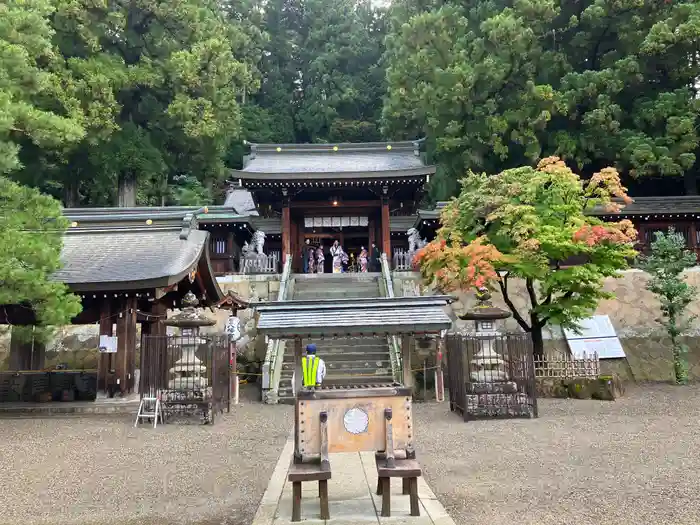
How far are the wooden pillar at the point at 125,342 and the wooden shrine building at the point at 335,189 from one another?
8765 millimetres

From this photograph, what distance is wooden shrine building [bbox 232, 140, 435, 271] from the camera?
2122 centimetres

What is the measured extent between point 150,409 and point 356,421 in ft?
24.3

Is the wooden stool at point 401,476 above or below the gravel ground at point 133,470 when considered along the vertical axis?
above

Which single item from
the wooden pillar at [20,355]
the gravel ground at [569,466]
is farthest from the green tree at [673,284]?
the wooden pillar at [20,355]

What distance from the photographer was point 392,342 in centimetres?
1577

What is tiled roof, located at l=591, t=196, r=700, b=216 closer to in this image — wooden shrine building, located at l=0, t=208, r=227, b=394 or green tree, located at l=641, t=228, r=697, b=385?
green tree, located at l=641, t=228, r=697, b=385

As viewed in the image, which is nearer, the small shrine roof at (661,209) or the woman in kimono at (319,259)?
the small shrine roof at (661,209)

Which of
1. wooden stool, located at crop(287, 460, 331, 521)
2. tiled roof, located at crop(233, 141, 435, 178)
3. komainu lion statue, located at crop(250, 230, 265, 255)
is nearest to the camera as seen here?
wooden stool, located at crop(287, 460, 331, 521)

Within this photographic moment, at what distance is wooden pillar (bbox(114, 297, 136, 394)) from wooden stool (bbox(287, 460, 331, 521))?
940cm

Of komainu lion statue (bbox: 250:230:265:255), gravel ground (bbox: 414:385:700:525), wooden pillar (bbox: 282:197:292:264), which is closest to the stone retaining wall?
wooden pillar (bbox: 282:197:292:264)

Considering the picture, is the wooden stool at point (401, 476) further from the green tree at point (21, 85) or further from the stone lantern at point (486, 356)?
the green tree at point (21, 85)

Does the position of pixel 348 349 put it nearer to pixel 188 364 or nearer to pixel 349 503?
pixel 188 364

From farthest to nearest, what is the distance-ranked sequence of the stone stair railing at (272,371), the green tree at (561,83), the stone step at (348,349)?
the green tree at (561,83)
the stone step at (348,349)
the stone stair railing at (272,371)

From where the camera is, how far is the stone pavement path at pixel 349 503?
4809mm
